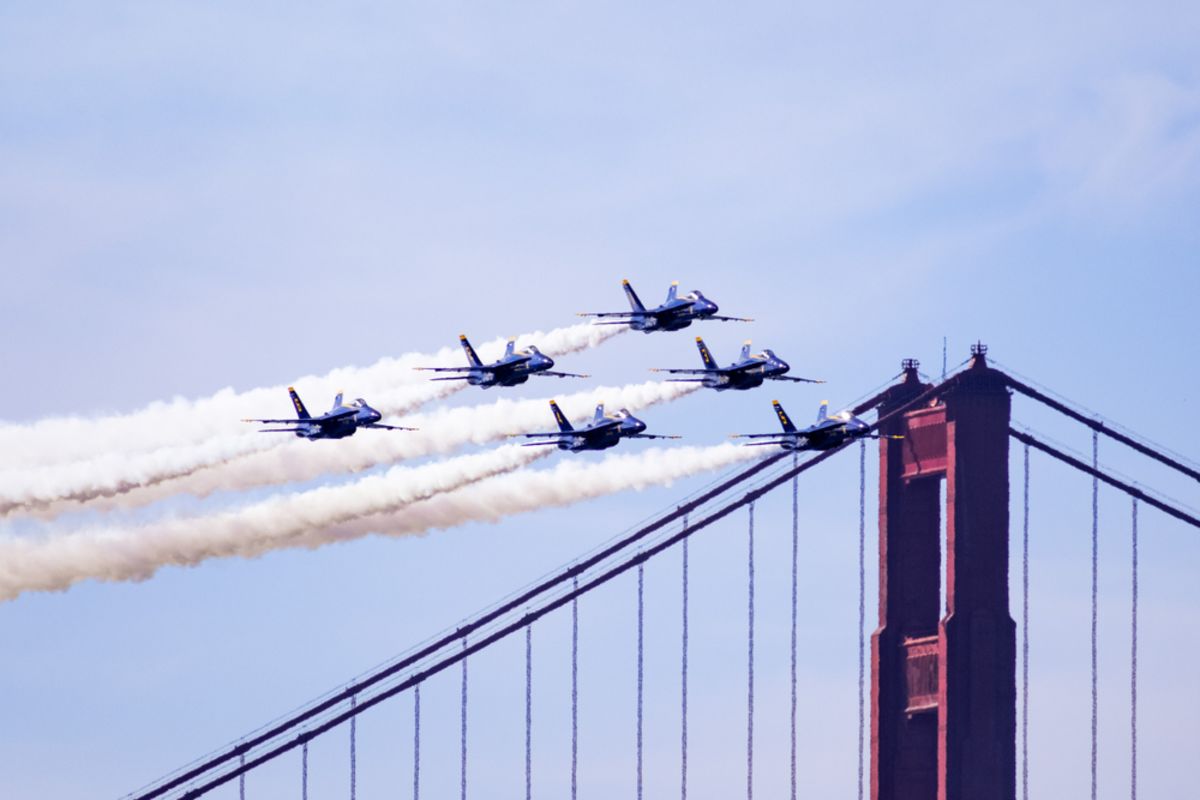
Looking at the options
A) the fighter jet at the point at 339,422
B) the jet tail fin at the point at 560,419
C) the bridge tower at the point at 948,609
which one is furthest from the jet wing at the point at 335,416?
the bridge tower at the point at 948,609

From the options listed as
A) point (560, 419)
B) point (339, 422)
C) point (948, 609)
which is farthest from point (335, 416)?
point (948, 609)

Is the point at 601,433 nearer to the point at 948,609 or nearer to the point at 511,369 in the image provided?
the point at 511,369

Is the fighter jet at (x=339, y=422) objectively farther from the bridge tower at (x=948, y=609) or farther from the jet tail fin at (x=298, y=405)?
the bridge tower at (x=948, y=609)

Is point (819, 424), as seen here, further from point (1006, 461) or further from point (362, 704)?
Result: point (362, 704)

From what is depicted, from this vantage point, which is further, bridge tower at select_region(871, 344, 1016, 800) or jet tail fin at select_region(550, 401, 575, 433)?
bridge tower at select_region(871, 344, 1016, 800)

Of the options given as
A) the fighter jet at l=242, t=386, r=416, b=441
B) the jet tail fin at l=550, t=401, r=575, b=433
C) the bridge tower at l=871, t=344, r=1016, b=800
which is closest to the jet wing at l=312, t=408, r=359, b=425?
the fighter jet at l=242, t=386, r=416, b=441

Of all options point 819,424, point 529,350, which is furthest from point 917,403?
point 529,350

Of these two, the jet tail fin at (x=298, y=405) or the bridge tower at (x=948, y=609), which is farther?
the bridge tower at (x=948, y=609)

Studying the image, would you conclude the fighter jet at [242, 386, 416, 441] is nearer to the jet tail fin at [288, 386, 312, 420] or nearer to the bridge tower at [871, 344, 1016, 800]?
the jet tail fin at [288, 386, 312, 420]
